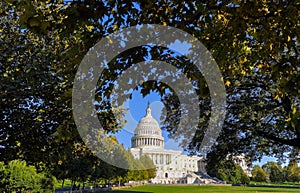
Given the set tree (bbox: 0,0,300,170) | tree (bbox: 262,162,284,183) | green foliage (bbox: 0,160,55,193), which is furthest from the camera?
tree (bbox: 262,162,284,183)

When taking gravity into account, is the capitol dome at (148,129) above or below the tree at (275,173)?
below

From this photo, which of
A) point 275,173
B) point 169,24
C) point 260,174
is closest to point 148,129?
point 169,24

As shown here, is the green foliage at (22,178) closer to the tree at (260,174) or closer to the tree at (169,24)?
the tree at (169,24)

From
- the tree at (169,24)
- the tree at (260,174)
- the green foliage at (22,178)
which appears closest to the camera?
the tree at (169,24)

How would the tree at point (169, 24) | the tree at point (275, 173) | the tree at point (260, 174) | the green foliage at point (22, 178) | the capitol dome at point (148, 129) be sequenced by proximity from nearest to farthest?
the tree at point (169, 24), the capitol dome at point (148, 129), the green foliage at point (22, 178), the tree at point (275, 173), the tree at point (260, 174)

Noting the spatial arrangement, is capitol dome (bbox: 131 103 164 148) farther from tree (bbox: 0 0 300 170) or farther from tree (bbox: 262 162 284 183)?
tree (bbox: 262 162 284 183)

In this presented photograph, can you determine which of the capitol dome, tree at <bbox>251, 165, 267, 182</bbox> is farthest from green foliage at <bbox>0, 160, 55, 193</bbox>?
tree at <bbox>251, 165, 267, 182</bbox>

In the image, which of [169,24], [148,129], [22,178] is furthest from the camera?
[22,178]

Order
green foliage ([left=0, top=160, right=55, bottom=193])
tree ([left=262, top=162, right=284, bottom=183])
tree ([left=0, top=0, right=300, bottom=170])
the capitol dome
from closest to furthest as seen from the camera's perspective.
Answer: tree ([left=0, top=0, right=300, bottom=170])
the capitol dome
green foliage ([left=0, top=160, right=55, bottom=193])
tree ([left=262, top=162, right=284, bottom=183])

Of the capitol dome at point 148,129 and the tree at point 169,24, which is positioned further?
the capitol dome at point 148,129

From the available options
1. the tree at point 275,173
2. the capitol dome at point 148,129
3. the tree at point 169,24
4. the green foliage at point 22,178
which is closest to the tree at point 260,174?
the tree at point 275,173

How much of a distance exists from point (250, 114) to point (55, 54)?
411 inches

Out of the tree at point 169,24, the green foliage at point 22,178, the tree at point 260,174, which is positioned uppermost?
the tree at point 260,174

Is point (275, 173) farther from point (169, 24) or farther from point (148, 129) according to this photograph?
point (169, 24)
